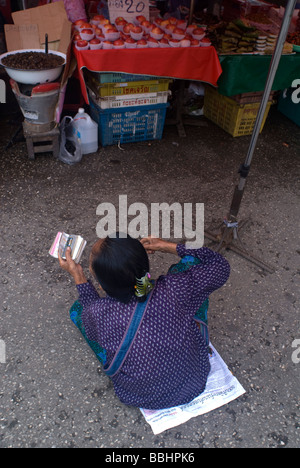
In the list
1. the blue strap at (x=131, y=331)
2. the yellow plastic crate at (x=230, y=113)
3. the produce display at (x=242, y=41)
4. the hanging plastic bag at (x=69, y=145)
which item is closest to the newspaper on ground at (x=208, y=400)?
the blue strap at (x=131, y=331)

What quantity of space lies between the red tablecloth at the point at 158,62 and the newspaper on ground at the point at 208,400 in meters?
2.73

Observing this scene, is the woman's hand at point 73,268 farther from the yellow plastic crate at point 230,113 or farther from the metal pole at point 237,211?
the yellow plastic crate at point 230,113

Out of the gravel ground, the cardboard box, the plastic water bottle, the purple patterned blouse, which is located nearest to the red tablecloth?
the plastic water bottle

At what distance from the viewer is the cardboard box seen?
3.86 m

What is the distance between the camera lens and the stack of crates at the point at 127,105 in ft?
11.9

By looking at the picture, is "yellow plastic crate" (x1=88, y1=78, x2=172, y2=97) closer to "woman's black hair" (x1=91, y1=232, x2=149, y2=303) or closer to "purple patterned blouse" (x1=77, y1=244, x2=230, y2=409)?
"purple patterned blouse" (x1=77, y1=244, x2=230, y2=409)

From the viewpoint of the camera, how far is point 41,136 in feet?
11.9

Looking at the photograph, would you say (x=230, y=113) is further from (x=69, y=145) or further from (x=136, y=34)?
(x=69, y=145)

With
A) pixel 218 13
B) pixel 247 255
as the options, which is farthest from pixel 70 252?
pixel 218 13

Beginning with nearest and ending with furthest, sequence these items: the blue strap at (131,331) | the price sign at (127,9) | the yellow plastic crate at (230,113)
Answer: the blue strap at (131,331), the price sign at (127,9), the yellow plastic crate at (230,113)

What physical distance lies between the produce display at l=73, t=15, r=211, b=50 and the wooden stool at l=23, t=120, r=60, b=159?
815 millimetres

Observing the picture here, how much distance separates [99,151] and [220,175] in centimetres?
136

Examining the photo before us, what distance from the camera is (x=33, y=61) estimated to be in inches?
135

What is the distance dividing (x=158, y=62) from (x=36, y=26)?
1464 mm
